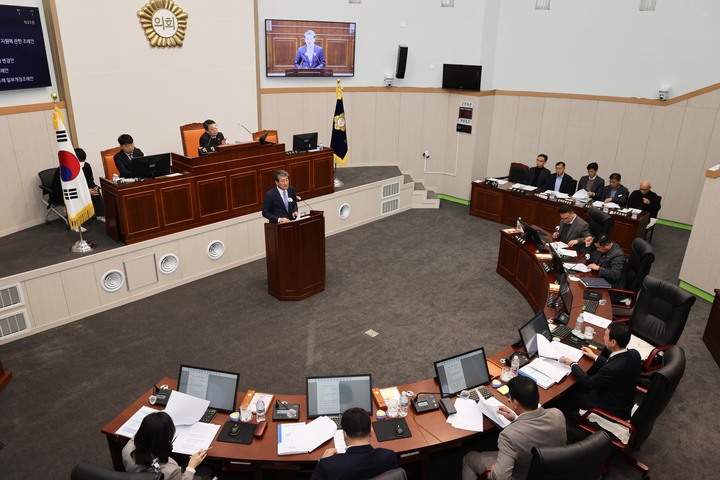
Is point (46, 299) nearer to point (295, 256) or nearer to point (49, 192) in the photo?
point (49, 192)

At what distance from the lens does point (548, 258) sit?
736cm

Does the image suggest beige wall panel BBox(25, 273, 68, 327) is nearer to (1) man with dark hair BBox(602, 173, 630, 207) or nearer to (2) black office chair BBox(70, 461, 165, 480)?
(2) black office chair BBox(70, 461, 165, 480)

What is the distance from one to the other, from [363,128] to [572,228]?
6081 mm

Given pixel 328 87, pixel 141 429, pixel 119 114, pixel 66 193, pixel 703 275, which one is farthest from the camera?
pixel 328 87

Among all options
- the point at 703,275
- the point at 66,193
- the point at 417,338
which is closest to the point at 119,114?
the point at 66,193

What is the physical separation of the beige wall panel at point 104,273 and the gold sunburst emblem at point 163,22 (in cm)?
407

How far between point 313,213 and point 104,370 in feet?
11.0

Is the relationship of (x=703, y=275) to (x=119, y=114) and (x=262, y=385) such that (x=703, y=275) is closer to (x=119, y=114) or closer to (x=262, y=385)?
(x=262, y=385)

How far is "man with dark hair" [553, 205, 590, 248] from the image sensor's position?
754 centimetres

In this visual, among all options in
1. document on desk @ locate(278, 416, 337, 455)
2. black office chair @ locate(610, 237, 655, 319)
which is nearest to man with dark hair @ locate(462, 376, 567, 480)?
document on desk @ locate(278, 416, 337, 455)

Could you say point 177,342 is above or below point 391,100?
below

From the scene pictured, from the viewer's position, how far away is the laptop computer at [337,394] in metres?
4.16

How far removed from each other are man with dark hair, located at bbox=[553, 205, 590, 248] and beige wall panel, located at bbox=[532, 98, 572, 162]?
4352 mm

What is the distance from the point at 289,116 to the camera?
11508mm
